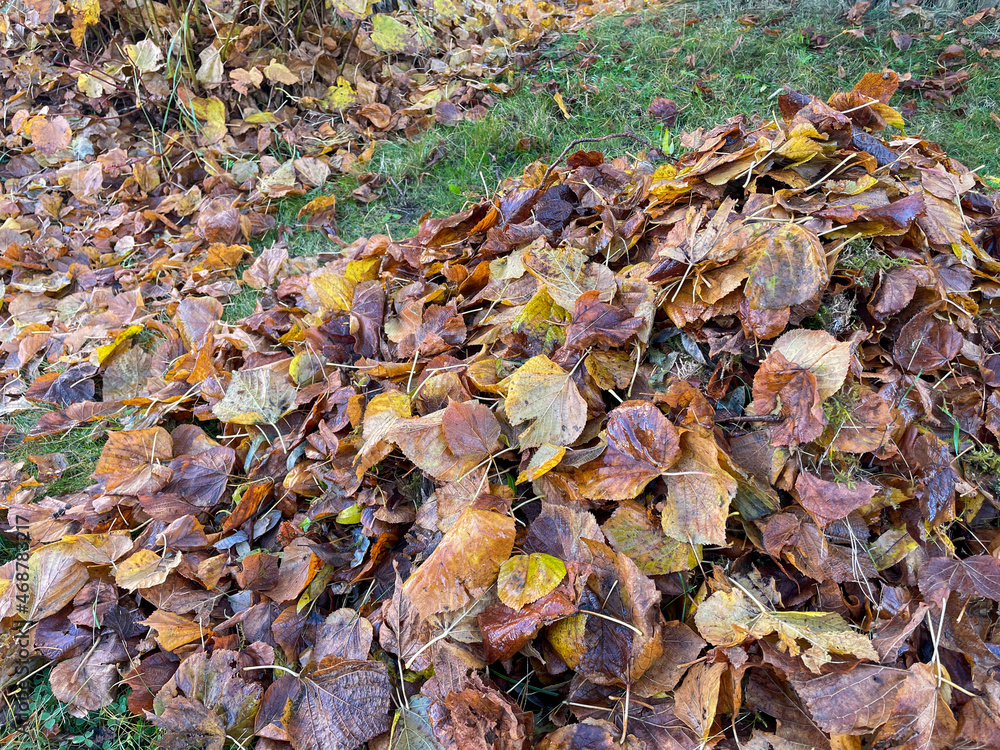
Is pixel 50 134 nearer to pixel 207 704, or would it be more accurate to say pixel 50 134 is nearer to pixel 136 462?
pixel 136 462

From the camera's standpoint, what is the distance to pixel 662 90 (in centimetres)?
320

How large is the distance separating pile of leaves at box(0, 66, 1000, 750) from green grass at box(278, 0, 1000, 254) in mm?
1141

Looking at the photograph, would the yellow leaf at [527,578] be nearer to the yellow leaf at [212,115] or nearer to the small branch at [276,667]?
the small branch at [276,667]

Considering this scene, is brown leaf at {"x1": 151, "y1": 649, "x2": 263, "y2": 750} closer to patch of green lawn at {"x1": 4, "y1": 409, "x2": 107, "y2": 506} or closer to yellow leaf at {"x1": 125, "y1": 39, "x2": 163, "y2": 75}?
patch of green lawn at {"x1": 4, "y1": 409, "x2": 107, "y2": 506}

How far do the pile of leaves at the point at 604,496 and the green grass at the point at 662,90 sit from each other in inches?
44.9

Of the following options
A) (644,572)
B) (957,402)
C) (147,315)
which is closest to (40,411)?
(147,315)

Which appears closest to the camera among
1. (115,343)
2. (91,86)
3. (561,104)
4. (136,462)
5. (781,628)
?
(781,628)

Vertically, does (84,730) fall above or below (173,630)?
below

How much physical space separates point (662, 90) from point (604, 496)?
8.84ft

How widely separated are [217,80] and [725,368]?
313cm

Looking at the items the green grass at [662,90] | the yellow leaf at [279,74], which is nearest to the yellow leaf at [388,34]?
the yellow leaf at [279,74]

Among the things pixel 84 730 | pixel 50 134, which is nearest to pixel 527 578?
pixel 84 730

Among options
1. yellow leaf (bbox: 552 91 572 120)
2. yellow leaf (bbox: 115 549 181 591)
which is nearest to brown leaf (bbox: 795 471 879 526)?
→ yellow leaf (bbox: 115 549 181 591)

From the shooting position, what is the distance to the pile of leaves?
43.5 inches
